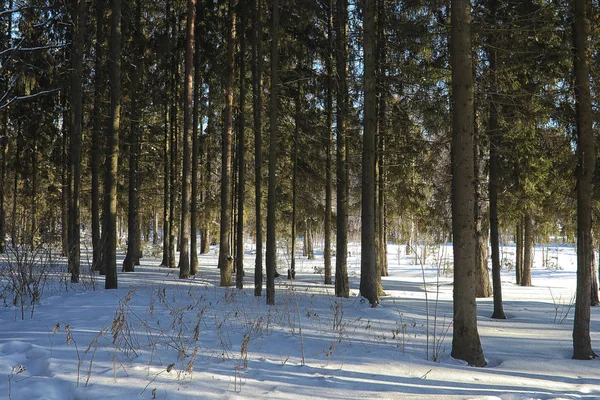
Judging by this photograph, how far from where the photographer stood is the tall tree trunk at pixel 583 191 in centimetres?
610

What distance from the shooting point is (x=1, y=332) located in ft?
18.6

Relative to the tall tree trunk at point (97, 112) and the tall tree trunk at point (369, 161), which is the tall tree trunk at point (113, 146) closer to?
the tall tree trunk at point (97, 112)

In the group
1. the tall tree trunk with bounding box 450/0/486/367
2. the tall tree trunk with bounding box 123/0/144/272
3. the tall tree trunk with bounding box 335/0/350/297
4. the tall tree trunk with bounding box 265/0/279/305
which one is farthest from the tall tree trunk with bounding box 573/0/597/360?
the tall tree trunk with bounding box 123/0/144/272

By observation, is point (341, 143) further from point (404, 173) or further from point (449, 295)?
point (449, 295)

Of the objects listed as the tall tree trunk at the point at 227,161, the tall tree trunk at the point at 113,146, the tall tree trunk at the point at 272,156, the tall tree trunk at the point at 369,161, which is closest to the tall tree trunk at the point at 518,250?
the tall tree trunk at the point at 369,161

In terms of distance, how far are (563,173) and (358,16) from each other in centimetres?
735

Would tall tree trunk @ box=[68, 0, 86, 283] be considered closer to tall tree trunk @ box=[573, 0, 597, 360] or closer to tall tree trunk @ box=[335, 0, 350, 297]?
tall tree trunk @ box=[335, 0, 350, 297]

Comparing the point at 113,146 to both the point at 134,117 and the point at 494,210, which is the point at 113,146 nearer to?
the point at 134,117

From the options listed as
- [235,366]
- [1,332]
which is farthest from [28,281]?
[235,366]

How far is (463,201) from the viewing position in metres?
5.56

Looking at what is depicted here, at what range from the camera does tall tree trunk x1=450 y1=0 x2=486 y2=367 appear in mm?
5496

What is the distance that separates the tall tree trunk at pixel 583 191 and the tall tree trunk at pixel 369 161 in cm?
452

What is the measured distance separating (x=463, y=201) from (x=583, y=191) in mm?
2376

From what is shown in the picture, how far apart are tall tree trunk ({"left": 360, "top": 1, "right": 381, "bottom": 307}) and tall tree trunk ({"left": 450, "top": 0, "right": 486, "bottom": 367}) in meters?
4.50
